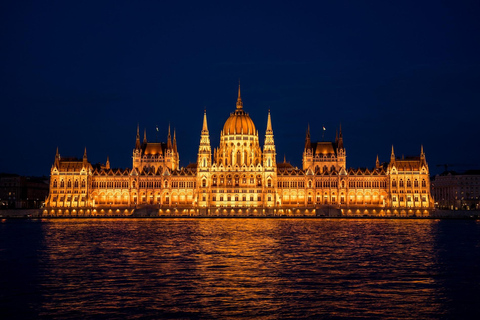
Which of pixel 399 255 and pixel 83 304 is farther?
pixel 399 255

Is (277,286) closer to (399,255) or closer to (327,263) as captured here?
(327,263)

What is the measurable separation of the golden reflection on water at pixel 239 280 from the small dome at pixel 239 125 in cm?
10656

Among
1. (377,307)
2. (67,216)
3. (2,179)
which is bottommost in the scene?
(377,307)

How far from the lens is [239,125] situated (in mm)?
169750

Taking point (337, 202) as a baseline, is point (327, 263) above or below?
below

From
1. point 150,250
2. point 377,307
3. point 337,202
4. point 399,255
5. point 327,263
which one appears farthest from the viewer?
point 337,202

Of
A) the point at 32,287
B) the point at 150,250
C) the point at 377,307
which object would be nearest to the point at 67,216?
the point at 150,250

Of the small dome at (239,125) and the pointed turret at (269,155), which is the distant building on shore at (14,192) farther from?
the pointed turret at (269,155)

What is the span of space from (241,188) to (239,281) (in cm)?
12091

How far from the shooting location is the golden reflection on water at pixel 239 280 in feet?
98.5

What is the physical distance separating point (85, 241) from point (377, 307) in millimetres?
45140

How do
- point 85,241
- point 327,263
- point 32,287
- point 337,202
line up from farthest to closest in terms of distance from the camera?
point 337,202 < point 85,241 < point 327,263 < point 32,287

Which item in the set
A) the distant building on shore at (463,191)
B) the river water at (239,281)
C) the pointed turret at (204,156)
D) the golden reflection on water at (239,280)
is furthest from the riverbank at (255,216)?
the golden reflection on water at (239,280)

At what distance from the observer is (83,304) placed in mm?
30953
